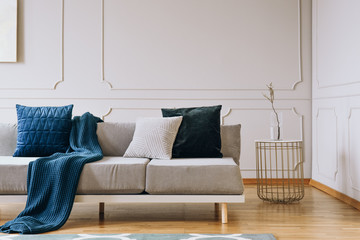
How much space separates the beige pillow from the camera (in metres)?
3.43

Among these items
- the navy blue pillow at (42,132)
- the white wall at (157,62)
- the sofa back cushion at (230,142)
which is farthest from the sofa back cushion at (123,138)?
the white wall at (157,62)

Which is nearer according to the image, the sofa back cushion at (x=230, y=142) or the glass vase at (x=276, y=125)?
the sofa back cushion at (x=230, y=142)

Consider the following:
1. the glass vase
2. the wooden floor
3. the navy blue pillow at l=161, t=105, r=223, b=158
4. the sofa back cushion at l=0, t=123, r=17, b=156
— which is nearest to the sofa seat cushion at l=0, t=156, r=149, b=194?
the wooden floor

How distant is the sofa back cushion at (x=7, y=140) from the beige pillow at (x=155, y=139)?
38.2 inches

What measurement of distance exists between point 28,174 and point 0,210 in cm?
70

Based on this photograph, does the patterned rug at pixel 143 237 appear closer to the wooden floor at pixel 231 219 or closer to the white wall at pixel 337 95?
the wooden floor at pixel 231 219

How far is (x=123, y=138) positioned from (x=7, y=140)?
95 centimetres

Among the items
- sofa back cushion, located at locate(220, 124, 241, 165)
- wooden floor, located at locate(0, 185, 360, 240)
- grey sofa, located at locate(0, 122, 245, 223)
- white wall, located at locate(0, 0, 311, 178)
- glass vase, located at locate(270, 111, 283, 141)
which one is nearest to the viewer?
wooden floor, located at locate(0, 185, 360, 240)

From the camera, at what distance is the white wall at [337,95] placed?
145 inches

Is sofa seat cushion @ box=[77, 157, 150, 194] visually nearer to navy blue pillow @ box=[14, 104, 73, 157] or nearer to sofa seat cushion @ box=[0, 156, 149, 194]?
sofa seat cushion @ box=[0, 156, 149, 194]

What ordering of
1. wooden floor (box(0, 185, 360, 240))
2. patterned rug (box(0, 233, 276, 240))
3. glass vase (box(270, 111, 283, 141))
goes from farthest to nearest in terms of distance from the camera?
glass vase (box(270, 111, 283, 141))
wooden floor (box(0, 185, 360, 240))
patterned rug (box(0, 233, 276, 240))

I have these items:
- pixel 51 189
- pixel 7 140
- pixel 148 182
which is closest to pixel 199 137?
pixel 148 182

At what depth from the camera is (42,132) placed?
11.5 feet

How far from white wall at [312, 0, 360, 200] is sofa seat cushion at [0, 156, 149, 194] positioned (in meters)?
1.85
